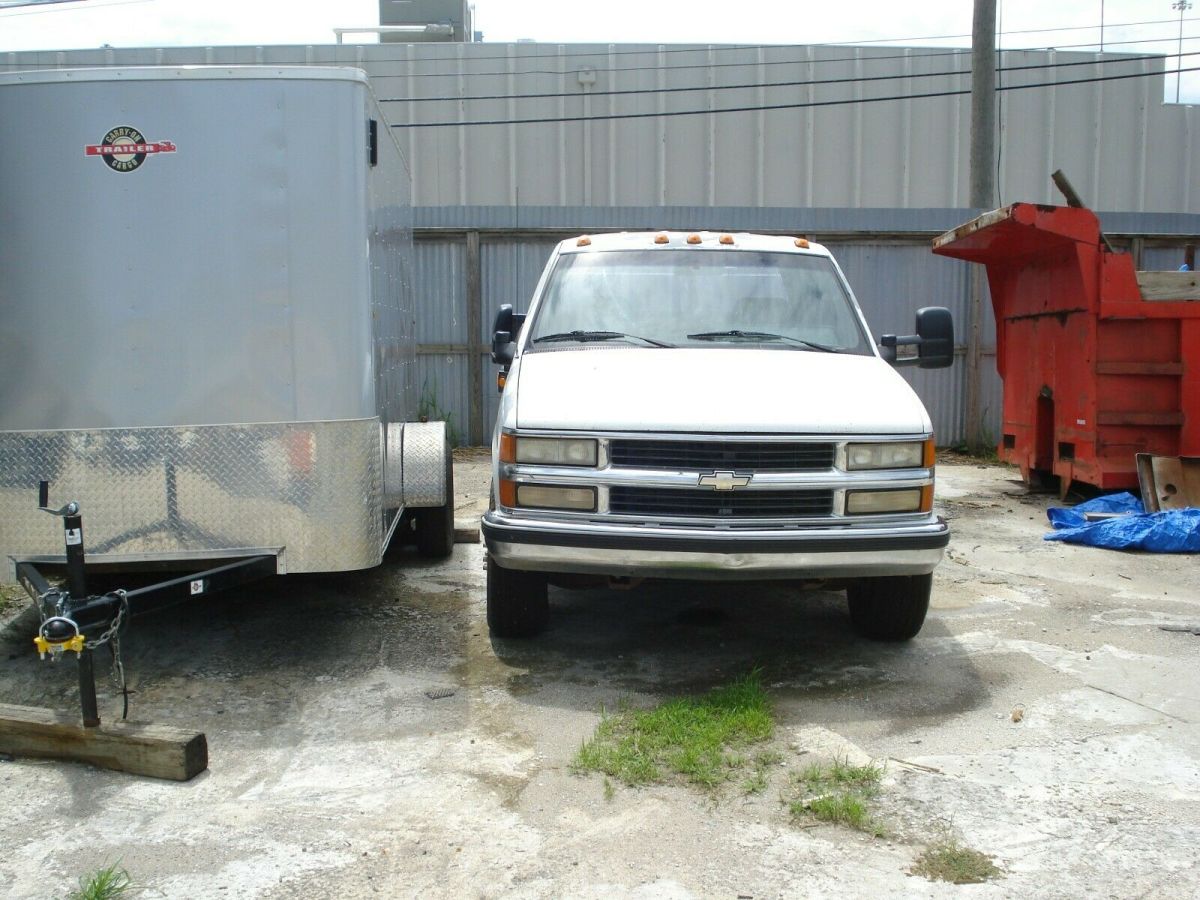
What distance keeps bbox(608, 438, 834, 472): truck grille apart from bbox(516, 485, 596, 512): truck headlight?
0.61 feet

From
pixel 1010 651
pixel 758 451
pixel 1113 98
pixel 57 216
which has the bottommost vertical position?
pixel 1010 651

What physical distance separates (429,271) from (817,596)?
326 inches

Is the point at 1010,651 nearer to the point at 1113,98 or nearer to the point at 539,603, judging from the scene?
the point at 539,603

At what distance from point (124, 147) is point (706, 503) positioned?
286 cm

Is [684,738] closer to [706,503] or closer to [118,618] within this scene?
[706,503]

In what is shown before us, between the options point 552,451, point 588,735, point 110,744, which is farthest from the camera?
point 552,451

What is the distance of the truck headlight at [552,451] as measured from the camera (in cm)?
436

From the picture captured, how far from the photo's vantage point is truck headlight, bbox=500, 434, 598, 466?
14.3 feet

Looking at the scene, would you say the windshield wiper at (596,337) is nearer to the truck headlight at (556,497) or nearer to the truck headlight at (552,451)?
the truck headlight at (552,451)

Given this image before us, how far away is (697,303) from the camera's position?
17.8 ft

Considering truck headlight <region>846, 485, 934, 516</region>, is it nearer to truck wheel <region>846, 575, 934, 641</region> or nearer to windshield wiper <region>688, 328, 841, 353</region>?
truck wheel <region>846, 575, 934, 641</region>

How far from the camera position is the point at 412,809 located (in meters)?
3.38

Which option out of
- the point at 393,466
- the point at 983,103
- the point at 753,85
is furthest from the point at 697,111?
the point at 393,466

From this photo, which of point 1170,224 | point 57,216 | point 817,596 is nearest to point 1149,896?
point 817,596
